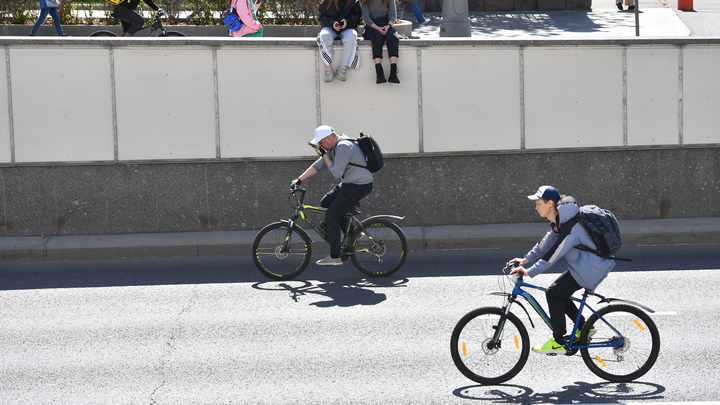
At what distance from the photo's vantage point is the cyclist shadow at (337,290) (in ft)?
33.0

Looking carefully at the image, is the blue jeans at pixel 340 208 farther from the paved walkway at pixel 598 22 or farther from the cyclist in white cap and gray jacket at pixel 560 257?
the paved walkway at pixel 598 22

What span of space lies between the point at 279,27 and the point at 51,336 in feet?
38.8

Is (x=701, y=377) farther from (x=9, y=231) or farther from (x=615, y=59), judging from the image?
(x=9, y=231)

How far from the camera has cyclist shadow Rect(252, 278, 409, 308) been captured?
33.0 ft

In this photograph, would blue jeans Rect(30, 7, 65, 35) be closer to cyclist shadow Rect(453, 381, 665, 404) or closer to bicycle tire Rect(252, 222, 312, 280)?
Result: bicycle tire Rect(252, 222, 312, 280)

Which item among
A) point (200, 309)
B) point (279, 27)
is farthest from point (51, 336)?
point (279, 27)

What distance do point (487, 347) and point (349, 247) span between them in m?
4.11

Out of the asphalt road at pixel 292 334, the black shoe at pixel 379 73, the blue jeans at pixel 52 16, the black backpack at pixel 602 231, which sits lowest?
the asphalt road at pixel 292 334

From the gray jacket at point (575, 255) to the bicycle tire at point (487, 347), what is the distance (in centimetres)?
42

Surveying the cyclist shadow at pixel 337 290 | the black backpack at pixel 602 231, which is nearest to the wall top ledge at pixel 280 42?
the cyclist shadow at pixel 337 290

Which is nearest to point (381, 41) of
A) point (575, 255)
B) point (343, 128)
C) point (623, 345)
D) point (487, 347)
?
point (343, 128)

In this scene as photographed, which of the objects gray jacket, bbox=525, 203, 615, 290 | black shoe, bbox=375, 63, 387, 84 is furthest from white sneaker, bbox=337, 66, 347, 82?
gray jacket, bbox=525, 203, 615, 290

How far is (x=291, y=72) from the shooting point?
13758 millimetres

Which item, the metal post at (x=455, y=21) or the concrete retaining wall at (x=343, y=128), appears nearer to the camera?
the concrete retaining wall at (x=343, y=128)
